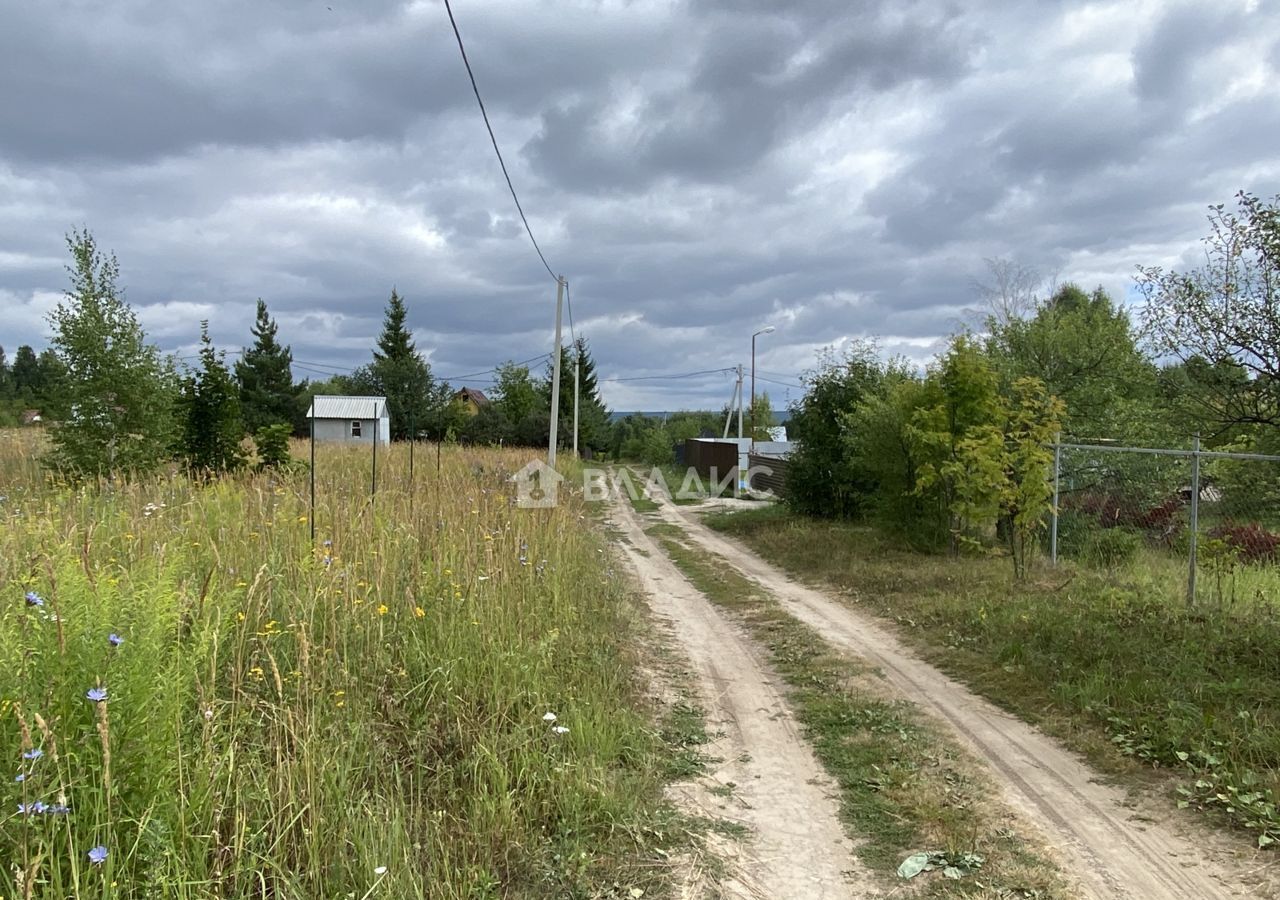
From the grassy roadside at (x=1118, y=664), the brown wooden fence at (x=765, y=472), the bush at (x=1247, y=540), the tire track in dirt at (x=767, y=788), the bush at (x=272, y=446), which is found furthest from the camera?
the brown wooden fence at (x=765, y=472)

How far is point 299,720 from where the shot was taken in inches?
120

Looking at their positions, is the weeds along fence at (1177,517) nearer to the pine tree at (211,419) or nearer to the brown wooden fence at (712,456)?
the pine tree at (211,419)

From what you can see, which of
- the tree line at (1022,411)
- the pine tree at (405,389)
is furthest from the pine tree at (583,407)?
the tree line at (1022,411)

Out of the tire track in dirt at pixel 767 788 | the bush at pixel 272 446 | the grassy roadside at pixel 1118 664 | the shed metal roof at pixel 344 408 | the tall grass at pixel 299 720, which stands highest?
the shed metal roof at pixel 344 408

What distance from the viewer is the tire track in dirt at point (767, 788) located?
10.1 ft

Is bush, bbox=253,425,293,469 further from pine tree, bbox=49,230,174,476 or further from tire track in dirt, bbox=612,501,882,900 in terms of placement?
tire track in dirt, bbox=612,501,882,900

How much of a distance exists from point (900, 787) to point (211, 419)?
10989 millimetres

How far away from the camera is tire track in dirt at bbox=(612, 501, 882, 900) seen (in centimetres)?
308

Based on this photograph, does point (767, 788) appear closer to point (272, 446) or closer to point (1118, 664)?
point (1118, 664)

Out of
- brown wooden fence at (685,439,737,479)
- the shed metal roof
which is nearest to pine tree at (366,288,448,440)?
the shed metal roof

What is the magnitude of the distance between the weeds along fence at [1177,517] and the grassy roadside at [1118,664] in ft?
2.35

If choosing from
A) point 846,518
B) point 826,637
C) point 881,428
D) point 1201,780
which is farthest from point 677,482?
point 1201,780

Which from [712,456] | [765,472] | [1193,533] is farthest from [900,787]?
[712,456]

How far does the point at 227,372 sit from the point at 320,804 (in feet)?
34.5
